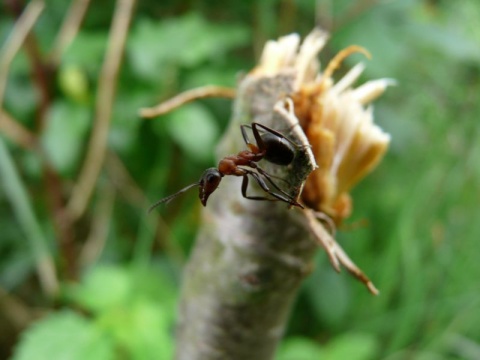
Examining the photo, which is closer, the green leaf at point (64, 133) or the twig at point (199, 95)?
the twig at point (199, 95)

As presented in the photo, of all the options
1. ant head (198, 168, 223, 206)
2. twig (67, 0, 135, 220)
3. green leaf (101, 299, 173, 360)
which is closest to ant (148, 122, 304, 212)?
ant head (198, 168, 223, 206)

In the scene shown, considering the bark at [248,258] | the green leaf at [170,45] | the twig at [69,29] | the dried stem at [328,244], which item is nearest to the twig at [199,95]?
the bark at [248,258]

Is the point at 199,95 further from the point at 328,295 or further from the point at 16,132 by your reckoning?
Result: the point at 328,295

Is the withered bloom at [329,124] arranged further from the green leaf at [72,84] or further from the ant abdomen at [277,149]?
the green leaf at [72,84]

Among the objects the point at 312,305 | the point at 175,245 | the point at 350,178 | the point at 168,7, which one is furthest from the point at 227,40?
the point at 350,178

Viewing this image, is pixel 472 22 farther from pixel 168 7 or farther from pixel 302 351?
pixel 302 351

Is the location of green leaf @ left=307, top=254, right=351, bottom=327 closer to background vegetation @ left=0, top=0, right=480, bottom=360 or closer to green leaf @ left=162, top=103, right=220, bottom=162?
background vegetation @ left=0, top=0, right=480, bottom=360
